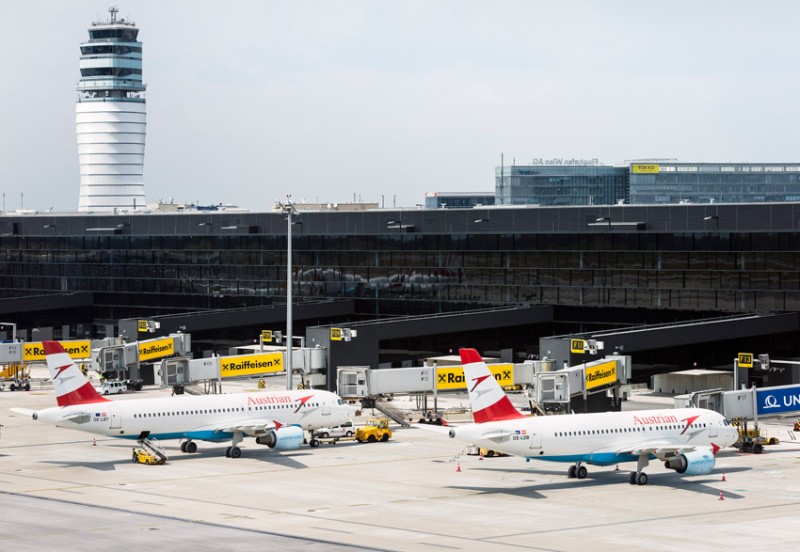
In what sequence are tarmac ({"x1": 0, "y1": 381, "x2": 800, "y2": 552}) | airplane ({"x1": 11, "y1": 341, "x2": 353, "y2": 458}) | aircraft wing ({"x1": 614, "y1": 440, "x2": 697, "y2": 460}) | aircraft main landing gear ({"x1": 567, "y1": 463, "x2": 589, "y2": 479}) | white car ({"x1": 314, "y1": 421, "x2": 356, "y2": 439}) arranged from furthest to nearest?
white car ({"x1": 314, "y1": 421, "x2": 356, "y2": 439}) → airplane ({"x1": 11, "y1": 341, "x2": 353, "y2": 458}) → aircraft main landing gear ({"x1": 567, "y1": 463, "x2": 589, "y2": 479}) → aircraft wing ({"x1": 614, "y1": 440, "x2": 697, "y2": 460}) → tarmac ({"x1": 0, "y1": 381, "x2": 800, "y2": 552})

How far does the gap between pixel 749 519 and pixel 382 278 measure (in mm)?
84001

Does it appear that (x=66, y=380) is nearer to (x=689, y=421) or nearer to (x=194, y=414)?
(x=194, y=414)

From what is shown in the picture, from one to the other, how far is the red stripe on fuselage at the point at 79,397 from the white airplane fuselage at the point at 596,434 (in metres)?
21.2

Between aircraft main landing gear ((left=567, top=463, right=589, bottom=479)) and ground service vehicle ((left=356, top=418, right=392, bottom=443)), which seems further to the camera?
ground service vehicle ((left=356, top=418, right=392, bottom=443))

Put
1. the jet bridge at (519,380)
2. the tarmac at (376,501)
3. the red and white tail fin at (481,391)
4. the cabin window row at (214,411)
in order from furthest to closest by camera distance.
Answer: the jet bridge at (519,380) < the cabin window row at (214,411) < the red and white tail fin at (481,391) < the tarmac at (376,501)

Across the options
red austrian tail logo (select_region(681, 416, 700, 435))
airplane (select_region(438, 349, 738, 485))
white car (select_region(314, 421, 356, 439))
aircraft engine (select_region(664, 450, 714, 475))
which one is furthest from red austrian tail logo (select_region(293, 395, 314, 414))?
aircraft engine (select_region(664, 450, 714, 475))

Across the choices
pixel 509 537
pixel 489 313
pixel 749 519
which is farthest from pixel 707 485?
pixel 489 313

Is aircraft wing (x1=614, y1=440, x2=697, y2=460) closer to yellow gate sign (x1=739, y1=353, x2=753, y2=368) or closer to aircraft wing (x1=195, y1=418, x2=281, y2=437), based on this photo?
yellow gate sign (x1=739, y1=353, x2=753, y2=368)

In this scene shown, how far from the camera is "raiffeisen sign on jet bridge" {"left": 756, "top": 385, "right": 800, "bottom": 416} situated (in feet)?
261

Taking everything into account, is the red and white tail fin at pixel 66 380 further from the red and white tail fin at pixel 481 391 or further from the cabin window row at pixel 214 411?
the red and white tail fin at pixel 481 391

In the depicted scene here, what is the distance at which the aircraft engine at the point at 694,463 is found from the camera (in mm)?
66500

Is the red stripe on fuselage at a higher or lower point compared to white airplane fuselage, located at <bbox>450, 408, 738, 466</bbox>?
higher

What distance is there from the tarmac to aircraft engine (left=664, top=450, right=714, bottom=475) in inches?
23.1

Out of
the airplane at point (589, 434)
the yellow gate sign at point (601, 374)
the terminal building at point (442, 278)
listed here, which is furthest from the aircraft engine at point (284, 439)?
the terminal building at point (442, 278)
